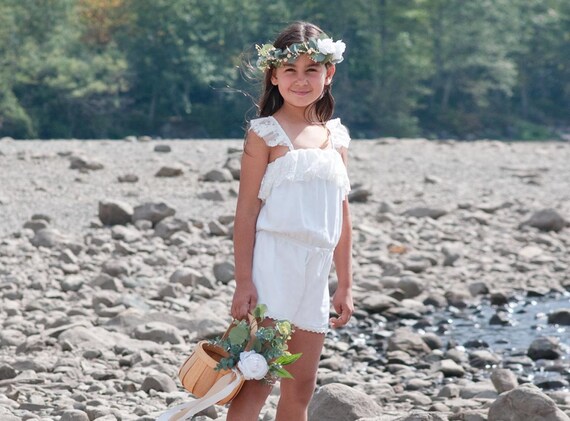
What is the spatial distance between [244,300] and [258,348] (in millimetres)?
166

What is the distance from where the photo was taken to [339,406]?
5.68 meters

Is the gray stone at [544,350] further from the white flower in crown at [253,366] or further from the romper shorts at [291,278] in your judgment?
the white flower in crown at [253,366]

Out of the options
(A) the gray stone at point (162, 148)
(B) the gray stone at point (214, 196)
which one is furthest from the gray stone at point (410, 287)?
(A) the gray stone at point (162, 148)

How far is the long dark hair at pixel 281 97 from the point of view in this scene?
463cm

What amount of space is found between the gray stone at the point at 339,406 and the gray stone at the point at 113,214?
7895 millimetres

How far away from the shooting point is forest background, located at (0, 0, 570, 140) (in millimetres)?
46469

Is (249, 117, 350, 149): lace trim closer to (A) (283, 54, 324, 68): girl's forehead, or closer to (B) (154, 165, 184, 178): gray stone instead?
(A) (283, 54, 324, 68): girl's forehead

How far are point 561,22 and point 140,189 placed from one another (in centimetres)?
5473

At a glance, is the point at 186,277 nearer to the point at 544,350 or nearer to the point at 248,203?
the point at 544,350

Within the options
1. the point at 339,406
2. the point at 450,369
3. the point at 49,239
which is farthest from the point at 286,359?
the point at 49,239

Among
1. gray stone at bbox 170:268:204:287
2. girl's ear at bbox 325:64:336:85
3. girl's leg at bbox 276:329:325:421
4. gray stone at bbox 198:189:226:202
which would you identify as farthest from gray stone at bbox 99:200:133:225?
girl's leg at bbox 276:329:325:421

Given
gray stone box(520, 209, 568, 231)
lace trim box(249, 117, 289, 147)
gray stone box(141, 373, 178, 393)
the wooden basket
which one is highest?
lace trim box(249, 117, 289, 147)

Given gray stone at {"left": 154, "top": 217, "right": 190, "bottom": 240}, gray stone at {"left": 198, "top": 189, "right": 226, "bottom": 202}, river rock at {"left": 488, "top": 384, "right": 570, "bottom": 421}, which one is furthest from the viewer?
gray stone at {"left": 198, "top": 189, "right": 226, "bottom": 202}

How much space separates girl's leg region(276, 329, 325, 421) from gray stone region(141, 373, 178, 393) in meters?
2.10
